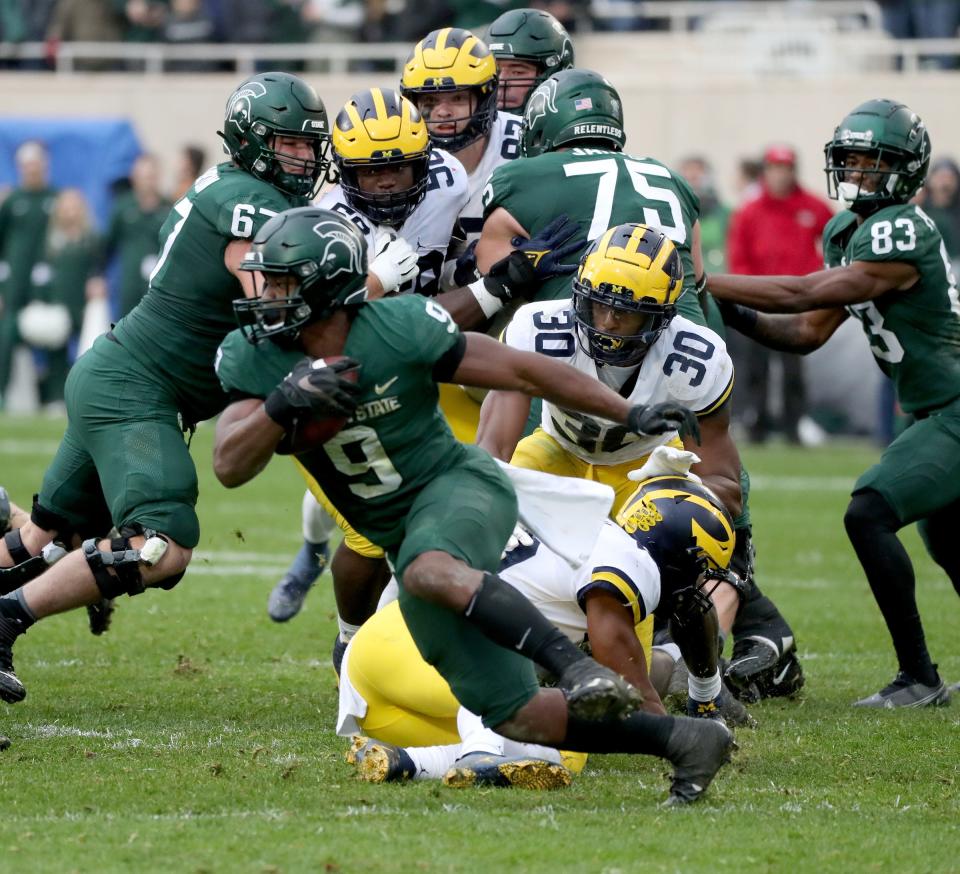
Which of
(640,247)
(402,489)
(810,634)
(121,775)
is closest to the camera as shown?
(402,489)

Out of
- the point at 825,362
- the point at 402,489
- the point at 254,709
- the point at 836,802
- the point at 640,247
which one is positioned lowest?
the point at 825,362

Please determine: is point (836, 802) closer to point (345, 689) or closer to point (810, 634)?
point (345, 689)

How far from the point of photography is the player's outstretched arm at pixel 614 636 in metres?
4.89

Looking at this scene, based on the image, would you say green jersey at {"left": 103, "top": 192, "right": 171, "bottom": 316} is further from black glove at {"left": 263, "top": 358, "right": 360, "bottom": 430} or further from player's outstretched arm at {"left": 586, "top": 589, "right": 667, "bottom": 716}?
black glove at {"left": 263, "top": 358, "right": 360, "bottom": 430}

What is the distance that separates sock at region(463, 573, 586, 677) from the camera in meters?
4.19

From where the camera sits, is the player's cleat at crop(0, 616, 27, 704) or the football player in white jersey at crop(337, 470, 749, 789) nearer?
the football player in white jersey at crop(337, 470, 749, 789)

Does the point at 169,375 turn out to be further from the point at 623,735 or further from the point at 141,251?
the point at 141,251

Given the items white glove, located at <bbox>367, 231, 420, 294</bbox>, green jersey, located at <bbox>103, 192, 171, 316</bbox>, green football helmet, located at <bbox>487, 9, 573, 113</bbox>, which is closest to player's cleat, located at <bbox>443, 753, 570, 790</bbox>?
white glove, located at <bbox>367, 231, 420, 294</bbox>

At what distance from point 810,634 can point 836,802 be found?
122 inches

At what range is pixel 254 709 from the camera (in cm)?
587

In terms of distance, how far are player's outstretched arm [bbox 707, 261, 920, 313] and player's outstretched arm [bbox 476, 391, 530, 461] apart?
1.32m

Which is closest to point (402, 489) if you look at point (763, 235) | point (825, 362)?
point (763, 235)

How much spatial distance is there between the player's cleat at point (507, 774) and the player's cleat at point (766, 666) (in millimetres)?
1539

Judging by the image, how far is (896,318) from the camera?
6.34m
